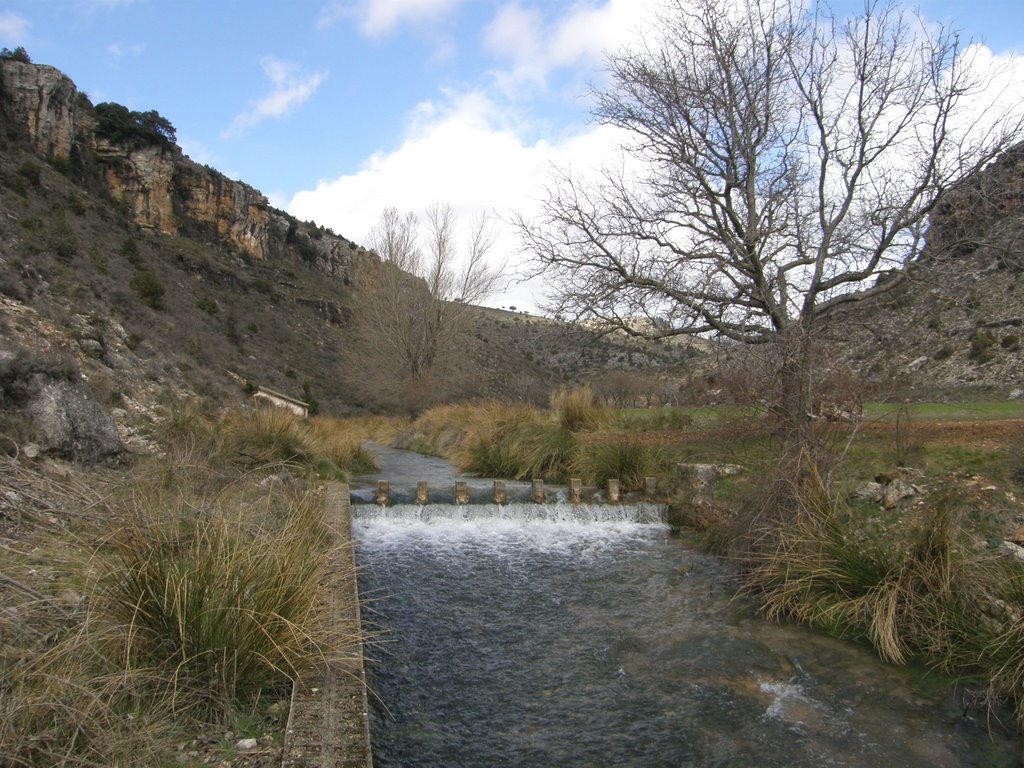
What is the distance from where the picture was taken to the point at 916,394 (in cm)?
777

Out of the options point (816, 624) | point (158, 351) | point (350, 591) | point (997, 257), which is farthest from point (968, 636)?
point (158, 351)

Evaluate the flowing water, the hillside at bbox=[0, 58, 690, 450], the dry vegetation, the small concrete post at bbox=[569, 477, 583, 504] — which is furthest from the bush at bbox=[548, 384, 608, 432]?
the dry vegetation

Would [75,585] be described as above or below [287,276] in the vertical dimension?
below

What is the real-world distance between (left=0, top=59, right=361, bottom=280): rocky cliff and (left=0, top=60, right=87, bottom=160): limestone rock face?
0.04 meters

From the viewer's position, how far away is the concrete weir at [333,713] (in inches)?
109

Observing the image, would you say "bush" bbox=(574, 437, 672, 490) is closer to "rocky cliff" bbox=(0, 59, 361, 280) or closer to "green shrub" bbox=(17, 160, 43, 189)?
"green shrub" bbox=(17, 160, 43, 189)

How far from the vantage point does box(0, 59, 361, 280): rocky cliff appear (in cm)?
3347

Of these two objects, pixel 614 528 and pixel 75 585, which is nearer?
pixel 75 585

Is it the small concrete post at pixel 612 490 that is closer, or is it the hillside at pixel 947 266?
the hillside at pixel 947 266

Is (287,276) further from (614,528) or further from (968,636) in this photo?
(968,636)

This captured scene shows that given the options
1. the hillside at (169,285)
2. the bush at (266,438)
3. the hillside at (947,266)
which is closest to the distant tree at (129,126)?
the hillside at (169,285)

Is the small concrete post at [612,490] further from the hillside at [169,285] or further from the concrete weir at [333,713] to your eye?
the concrete weir at [333,713]

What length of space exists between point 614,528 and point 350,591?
4.64 metres

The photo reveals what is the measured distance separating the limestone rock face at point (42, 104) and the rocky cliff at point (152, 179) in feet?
0.14
